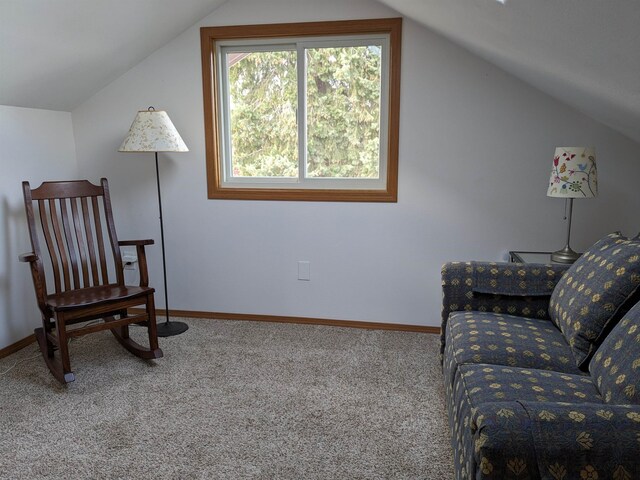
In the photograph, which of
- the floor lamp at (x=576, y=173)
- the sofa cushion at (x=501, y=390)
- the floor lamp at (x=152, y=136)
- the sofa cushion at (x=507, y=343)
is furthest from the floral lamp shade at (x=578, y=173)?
the floor lamp at (x=152, y=136)

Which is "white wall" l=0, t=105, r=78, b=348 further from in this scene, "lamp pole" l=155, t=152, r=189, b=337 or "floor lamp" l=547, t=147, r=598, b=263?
"floor lamp" l=547, t=147, r=598, b=263

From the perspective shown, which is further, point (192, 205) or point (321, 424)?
point (192, 205)

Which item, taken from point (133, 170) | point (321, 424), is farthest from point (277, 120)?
point (321, 424)

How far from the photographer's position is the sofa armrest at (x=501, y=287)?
2229 mm

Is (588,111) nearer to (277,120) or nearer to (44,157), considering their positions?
(277,120)

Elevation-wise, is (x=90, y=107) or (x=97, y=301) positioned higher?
(x=90, y=107)

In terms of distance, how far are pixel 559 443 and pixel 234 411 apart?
149cm

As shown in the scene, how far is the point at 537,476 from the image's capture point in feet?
3.62

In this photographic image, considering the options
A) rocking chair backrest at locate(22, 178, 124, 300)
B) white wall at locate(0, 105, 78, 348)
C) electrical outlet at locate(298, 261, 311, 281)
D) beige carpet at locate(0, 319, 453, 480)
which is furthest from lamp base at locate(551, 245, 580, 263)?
white wall at locate(0, 105, 78, 348)

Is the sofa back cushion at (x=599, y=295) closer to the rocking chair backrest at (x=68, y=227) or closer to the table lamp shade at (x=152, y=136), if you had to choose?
the table lamp shade at (x=152, y=136)

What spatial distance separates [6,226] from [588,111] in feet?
10.8

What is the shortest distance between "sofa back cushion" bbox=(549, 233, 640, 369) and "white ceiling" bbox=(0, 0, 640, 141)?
0.55m

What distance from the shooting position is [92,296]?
259 centimetres

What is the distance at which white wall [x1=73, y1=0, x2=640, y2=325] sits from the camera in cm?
285
